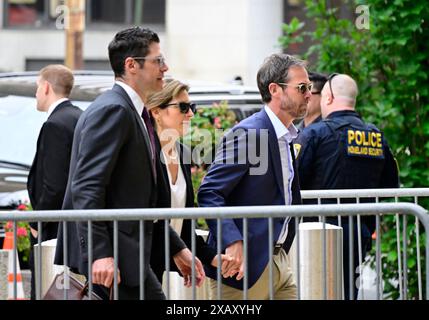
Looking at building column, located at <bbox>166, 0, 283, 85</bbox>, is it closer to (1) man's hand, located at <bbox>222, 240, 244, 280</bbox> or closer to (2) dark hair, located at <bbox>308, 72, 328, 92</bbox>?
(2) dark hair, located at <bbox>308, 72, 328, 92</bbox>

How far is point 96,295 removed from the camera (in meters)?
5.82

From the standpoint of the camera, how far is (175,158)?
22.7 ft

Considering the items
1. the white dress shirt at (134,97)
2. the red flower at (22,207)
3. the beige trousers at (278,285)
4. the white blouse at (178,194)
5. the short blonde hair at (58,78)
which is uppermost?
the short blonde hair at (58,78)

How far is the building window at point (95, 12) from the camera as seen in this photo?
91.7 feet

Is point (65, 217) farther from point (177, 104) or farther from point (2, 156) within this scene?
point (2, 156)

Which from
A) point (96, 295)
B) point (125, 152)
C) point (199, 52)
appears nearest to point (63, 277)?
point (96, 295)

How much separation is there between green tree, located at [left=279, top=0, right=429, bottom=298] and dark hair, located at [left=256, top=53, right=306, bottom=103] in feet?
9.19

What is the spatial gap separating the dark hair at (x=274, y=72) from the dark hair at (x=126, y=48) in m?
0.93

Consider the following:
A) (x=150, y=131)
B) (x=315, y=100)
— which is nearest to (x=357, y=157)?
(x=315, y=100)

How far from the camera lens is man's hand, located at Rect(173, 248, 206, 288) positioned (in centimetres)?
620

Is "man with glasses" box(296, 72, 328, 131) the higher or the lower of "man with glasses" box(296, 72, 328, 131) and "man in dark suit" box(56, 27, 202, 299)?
the higher

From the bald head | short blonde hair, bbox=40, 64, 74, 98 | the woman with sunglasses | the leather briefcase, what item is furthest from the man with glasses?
the leather briefcase

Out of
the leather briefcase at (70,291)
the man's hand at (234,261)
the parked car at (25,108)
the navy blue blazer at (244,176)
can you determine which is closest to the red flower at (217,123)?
the parked car at (25,108)

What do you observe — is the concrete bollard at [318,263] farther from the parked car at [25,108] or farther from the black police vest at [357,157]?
the parked car at [25,108]
